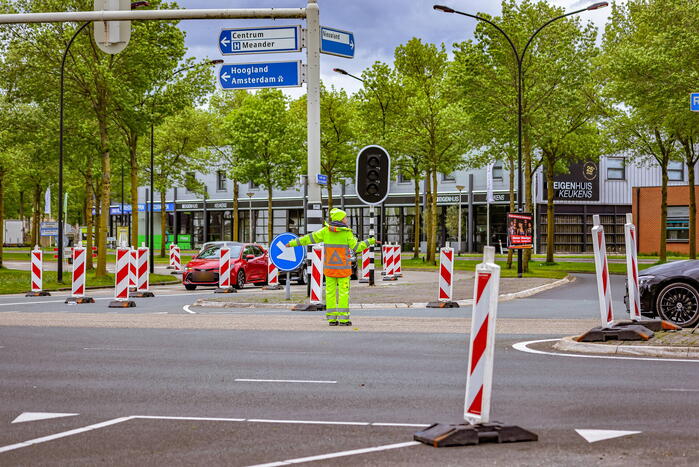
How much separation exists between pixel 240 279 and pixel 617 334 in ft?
62.4

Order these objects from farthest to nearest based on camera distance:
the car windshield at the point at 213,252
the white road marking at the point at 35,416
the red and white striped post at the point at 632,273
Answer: the car windshield at the point at 213,252
the red and white striped post at the point at 632,273
the white road marking at the point at 35,416

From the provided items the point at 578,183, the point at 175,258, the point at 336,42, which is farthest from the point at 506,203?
the point at 336,42

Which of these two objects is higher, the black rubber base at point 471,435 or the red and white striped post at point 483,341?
the red and white striped post at point 483,341

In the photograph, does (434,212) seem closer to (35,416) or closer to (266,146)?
(266,146)

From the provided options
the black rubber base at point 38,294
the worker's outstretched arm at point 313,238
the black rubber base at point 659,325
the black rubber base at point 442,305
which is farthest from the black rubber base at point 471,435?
the black rubber base at point 38,294

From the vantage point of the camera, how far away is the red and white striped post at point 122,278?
2012cm

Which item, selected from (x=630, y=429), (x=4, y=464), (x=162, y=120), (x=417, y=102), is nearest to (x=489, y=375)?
(x=630, y=429)

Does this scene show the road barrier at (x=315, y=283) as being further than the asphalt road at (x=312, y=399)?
Yes

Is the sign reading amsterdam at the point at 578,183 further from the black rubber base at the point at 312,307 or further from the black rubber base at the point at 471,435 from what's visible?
the black rubber base at the point at 471,435

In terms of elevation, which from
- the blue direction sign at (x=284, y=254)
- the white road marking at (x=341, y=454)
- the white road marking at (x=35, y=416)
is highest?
the blue direction sign at (x=284, y=254)

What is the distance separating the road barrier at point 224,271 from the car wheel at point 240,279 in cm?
261

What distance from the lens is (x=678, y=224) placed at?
6034 centimetres

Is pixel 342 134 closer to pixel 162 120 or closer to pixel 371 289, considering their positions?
pixel 162 120

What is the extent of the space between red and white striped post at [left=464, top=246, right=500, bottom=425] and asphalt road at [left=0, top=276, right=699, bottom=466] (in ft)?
1.14
